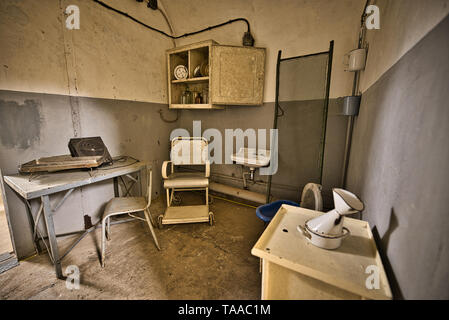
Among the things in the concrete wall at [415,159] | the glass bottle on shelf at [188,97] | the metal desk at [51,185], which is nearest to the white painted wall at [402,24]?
the concrete wall at [415,159]

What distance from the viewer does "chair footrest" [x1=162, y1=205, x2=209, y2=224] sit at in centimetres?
231

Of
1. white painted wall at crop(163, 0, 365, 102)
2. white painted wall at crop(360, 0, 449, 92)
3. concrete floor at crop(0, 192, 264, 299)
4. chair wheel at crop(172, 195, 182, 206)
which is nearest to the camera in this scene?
white painted wall at crop(360, 0, 449, 92)

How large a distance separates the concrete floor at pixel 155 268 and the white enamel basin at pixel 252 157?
846 millimetres

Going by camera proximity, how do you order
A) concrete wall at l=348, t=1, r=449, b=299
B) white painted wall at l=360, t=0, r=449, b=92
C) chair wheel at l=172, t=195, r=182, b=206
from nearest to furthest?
concrete wall at l=348, t=1, r=449, b=299, white painted wall at l=360, t=0, r=449, b=92, chair wheel at l=172, t=195, r=182, b=206

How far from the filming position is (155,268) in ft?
5.61

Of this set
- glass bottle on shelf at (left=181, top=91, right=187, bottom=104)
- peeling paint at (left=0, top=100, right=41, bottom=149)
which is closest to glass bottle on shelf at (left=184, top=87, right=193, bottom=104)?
glass bottle on shelf at (left=181, top=91, right=187, bottom=104)

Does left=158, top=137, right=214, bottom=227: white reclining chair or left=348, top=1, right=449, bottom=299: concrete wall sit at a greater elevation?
left=348, top=1, right=449, bottom=299: concrete wall

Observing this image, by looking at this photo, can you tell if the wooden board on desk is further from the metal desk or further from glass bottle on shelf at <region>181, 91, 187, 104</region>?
glass bottle on shelf at <region>181, 91, 187, 104</region>

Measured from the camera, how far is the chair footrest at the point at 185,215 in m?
2.31

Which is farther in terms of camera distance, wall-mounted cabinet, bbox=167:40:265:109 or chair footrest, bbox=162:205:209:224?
wall-mounted cabinet, bbox=167:40:265:109

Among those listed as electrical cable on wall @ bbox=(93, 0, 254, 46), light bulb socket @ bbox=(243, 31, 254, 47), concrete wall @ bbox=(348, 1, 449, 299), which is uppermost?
electrical cable on wall @ bbox=(93, 0, 254, 46)

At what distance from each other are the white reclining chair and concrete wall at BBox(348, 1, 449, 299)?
1.82 metres

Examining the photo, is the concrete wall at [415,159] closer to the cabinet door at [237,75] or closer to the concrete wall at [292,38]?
the concrete wall at [292,38]

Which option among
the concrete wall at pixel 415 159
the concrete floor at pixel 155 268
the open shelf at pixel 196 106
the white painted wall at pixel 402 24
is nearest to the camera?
the concrete wall at pixel 415 159
